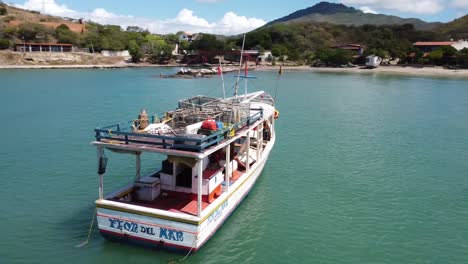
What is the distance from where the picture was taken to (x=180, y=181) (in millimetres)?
13430

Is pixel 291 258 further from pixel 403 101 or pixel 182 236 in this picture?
pixel 403 101

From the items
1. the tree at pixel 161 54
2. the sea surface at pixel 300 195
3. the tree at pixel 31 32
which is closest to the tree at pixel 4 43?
the tree at pixel 31 32

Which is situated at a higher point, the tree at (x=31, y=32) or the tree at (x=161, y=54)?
the tree at (x=31, y=32)

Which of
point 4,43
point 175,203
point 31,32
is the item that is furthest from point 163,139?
point 31,32

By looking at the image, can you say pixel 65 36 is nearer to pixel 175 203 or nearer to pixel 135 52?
pixel 135 52

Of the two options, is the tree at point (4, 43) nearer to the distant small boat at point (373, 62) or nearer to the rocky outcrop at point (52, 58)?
the rocky outcrop at point (52, 58)

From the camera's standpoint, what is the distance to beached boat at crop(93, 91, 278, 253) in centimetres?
1088

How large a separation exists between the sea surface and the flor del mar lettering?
83 centimetres

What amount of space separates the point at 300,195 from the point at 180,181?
6.20 meters

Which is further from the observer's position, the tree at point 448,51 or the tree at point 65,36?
the tree at point 65,36

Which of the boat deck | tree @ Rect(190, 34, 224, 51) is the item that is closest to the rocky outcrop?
tree @ Rect(190, 34, 224, 51)

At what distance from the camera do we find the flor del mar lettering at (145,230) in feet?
36.1

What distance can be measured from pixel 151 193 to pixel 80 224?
11.2 ft

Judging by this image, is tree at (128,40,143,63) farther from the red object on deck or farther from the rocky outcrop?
the red object on deck
